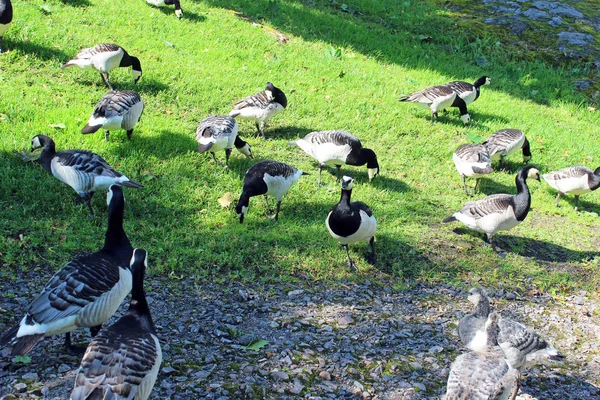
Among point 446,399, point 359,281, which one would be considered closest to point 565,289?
point 359,281

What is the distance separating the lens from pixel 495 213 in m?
8.59

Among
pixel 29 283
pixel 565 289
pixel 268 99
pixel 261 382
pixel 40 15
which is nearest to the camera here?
pixel 261 382

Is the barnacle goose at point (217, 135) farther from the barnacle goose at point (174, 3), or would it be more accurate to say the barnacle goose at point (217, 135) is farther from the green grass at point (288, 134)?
the barnacle goose at point (174, 3)

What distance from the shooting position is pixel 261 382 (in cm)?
539

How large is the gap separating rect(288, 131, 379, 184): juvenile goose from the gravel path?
2.79m

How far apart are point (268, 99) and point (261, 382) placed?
6.21 metres

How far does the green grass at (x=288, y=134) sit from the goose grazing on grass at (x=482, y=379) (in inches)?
103

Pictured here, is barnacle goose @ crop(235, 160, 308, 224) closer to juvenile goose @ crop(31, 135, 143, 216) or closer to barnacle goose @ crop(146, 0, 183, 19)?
juvenile goose @ crop(31, 135, 143, 216)

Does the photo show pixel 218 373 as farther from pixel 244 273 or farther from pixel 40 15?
pixel 40 15

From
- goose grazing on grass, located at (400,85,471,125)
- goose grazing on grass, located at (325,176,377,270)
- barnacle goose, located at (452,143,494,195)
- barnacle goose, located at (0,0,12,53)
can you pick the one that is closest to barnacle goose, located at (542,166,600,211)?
barnacle goose, located at (452,143,494,195)

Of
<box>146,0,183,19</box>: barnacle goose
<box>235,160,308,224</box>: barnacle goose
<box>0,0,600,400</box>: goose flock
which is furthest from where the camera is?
<box>146,0,183,19</box>: barnacle goose

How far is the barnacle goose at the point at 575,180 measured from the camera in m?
10.0

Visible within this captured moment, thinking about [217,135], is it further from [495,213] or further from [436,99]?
[436,99]

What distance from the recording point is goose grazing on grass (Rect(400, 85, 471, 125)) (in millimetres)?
12156
